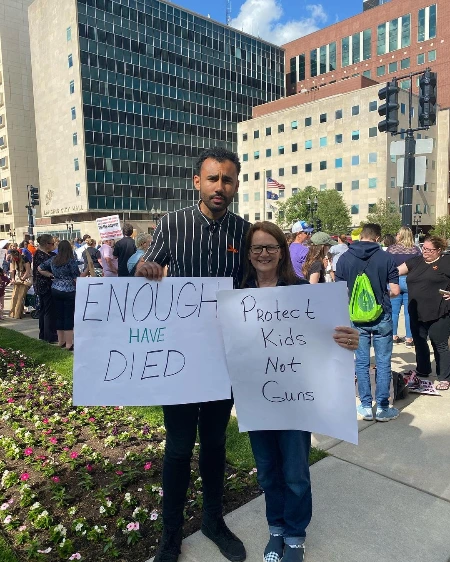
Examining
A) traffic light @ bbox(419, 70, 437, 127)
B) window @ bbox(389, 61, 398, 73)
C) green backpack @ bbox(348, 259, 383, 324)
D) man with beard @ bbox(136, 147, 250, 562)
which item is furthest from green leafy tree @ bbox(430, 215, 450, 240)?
man with beard @ bbox(136, 147, 250, 562)

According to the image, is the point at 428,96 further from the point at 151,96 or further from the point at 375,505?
the point at 151,96

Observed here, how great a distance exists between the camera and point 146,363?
2.33m

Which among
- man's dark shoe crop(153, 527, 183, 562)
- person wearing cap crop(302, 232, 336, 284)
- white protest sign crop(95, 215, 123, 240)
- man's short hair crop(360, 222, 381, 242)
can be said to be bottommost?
man's dark shoe crop(153, 527, 183, 562)

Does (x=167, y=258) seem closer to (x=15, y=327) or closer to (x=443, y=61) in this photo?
(x=15, y=327)

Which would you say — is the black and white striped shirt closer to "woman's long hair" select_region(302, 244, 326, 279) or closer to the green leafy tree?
"woman's long hair" select_region(302, 244, 326, 279)

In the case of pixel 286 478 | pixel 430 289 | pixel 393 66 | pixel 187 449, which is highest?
pixel 393 66

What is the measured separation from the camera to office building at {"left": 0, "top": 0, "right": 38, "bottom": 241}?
70.4m

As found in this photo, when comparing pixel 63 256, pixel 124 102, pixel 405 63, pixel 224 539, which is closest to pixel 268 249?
pixel 224 539

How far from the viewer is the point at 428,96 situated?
9.91 metres

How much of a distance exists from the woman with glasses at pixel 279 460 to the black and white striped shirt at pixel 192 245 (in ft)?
0.51

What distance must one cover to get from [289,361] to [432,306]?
3.80m

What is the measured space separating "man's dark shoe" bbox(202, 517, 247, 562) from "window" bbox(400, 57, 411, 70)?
8057 cm

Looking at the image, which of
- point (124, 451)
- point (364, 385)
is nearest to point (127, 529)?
point (124, 451)

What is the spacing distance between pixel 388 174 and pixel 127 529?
60749 mm
